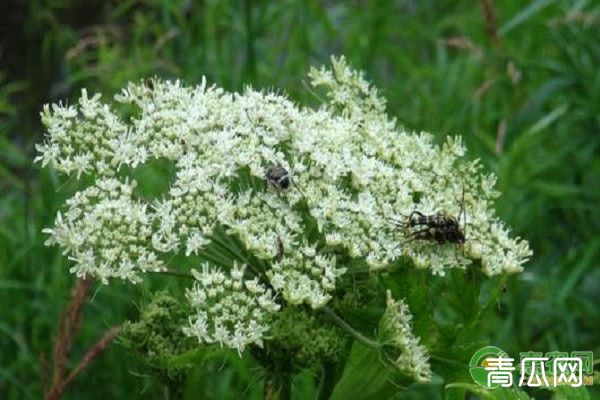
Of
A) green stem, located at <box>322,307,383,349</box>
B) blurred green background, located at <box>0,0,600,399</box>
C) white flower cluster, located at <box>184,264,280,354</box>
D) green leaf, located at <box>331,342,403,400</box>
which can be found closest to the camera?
white flower cluster, located at <box>184,264,280,354</box>

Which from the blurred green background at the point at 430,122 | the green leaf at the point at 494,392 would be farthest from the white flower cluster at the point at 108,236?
the blurred green background at the point at 430,122

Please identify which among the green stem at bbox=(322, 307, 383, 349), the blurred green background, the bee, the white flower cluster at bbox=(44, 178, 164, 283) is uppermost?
the blurred green background

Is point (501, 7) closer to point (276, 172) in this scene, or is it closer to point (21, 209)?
point (21, 209)

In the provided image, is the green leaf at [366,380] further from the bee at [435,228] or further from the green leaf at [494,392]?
the bee at [435,228]

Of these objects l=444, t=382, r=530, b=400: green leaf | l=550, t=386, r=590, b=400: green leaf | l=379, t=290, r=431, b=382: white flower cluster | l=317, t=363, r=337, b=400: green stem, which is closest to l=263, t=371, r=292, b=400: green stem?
l=317, t=363, r=337, b=400: green stem

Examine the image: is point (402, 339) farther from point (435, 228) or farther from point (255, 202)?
point (255, 202)

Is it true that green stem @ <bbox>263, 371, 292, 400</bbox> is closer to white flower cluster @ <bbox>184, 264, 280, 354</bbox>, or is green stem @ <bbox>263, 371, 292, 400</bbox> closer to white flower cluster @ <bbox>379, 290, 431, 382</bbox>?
white flower cluster @ <bbox>184, 264, 280, 354</bbox>

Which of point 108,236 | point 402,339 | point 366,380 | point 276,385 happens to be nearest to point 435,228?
point 402,339
